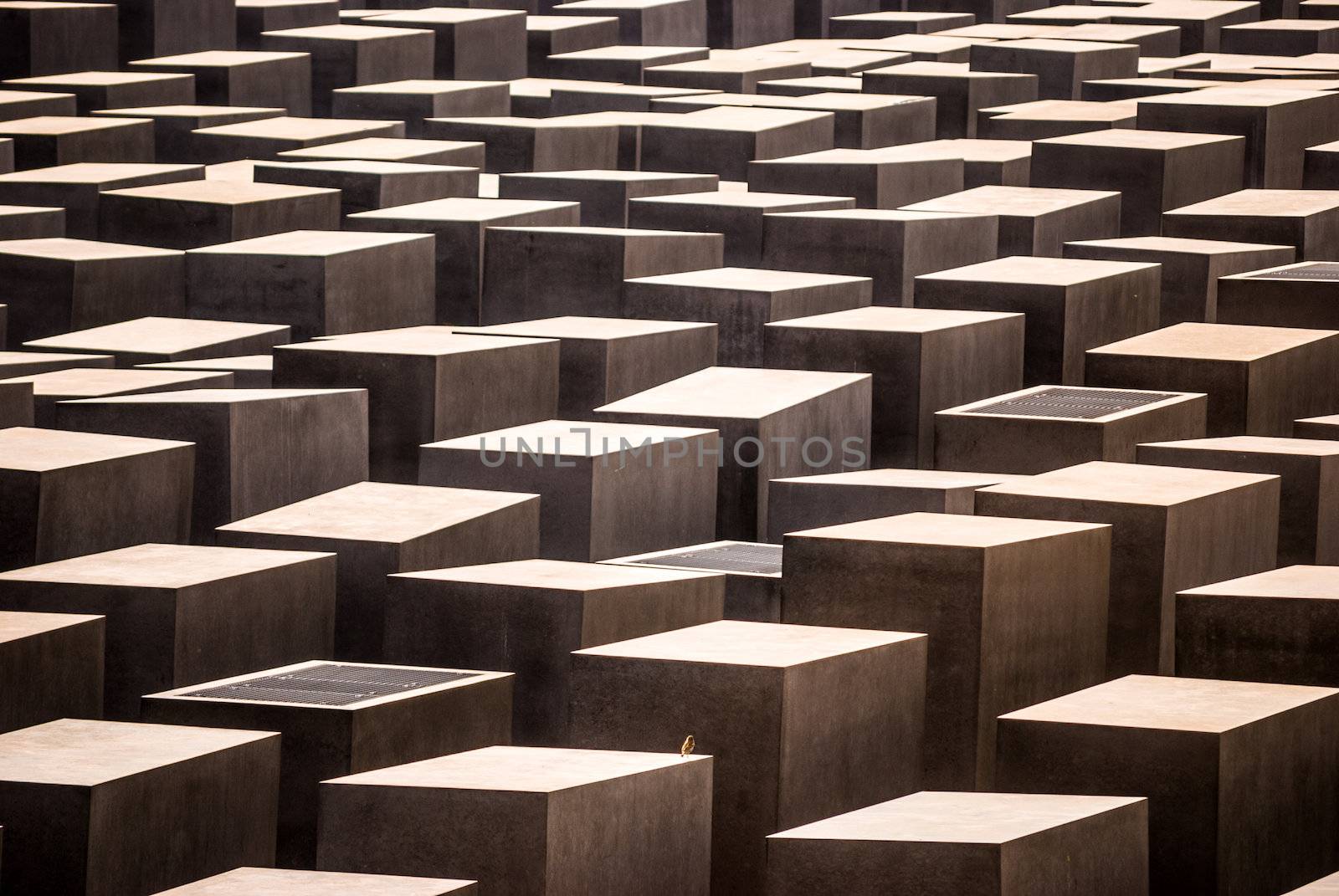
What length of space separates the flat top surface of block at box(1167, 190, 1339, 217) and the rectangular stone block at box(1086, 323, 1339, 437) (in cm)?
261

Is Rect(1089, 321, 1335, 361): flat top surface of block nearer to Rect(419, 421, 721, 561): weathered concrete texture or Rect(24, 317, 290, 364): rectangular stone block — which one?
Rect(419, 421, 721, 561): weathered concrete texture

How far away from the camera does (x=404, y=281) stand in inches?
584

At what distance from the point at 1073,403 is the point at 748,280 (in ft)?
9.83

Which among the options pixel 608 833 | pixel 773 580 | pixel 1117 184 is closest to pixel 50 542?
pixel 773 580

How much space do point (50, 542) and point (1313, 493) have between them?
5907 millimetres

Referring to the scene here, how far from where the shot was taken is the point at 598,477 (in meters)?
11.1

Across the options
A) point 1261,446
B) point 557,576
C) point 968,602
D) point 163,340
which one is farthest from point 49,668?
point 1261,446

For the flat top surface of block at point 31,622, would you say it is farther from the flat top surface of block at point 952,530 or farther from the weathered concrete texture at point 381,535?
the flat top surface of block at point 952,530

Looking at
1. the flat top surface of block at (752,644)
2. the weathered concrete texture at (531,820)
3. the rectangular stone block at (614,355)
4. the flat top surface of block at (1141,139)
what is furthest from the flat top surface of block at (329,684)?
the flat top surface of block at (1141,139)

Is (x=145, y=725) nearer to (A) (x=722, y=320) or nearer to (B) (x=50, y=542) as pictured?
(B) (x=50, y=542)

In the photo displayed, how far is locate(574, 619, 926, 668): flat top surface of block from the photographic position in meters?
8.21

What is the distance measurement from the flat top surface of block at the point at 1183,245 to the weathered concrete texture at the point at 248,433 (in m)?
5.61

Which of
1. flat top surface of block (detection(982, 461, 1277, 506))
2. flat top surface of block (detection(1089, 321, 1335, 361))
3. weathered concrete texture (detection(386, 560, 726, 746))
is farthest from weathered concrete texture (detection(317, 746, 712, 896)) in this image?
flat top surface of block (detection(1089, 321, 1335, 361))

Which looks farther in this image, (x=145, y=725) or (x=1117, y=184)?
(x=1117, y=184)
